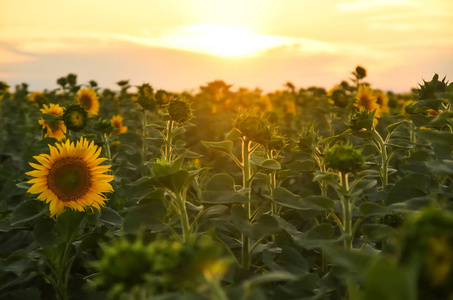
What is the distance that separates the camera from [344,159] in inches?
62.9

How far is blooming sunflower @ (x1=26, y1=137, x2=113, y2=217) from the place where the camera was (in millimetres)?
2521

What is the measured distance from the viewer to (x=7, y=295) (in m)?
2.26

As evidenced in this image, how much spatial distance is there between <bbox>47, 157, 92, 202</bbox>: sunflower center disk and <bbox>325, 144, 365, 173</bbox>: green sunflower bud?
1348 millimetres

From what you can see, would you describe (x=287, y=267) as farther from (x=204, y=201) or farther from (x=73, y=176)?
(x=73, y=176)

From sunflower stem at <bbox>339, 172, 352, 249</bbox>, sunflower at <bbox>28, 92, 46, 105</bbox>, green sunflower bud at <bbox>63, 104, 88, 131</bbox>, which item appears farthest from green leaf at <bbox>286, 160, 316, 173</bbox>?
sunflower at <bbox>28, 92, 46, 105</bbox>

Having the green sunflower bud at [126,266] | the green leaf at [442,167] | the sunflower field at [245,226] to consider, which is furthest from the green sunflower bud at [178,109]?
the green sunflower bud at [126,266]

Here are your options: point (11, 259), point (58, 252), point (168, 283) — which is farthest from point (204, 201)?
point (11, 259)

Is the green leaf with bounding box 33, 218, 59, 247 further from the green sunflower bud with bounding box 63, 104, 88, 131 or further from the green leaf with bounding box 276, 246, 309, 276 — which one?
the green leaf with bounding box 276, 246, 309, 276

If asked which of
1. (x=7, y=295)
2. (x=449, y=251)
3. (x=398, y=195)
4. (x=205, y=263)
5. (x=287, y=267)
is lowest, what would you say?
(x=7, y=295)

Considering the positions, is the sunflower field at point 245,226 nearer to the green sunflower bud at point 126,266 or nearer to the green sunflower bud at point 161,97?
the green sunflower bud at point 126,266

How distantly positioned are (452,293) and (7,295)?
193cm

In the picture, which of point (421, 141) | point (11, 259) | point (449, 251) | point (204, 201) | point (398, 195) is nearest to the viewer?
point (449, 251)

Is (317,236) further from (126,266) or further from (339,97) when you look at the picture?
(339,97)

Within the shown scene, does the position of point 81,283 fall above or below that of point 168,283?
below
